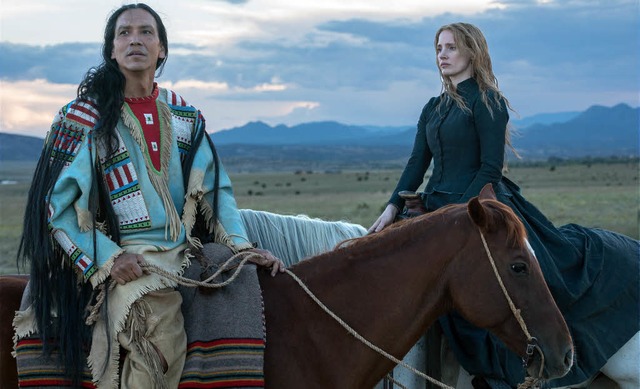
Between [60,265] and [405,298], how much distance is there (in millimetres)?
1685

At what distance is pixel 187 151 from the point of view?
14.2ft

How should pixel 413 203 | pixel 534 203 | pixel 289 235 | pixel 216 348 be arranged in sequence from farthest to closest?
pixel 534 203 < pixel 289 235 < pixel 413 203 < pixel 216 348

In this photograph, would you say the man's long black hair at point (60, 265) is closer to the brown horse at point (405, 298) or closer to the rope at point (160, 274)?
the rope at point (160, 274)

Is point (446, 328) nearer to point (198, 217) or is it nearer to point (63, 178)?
point (198, 217)

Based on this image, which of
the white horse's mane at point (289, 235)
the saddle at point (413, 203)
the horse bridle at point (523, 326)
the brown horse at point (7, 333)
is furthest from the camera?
the white horse's mane at point (289, 235)

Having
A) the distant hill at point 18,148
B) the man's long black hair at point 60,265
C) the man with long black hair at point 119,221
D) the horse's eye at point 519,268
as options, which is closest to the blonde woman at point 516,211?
the horse's eye at point 519,268

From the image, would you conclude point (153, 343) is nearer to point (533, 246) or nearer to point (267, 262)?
point (267, 262)

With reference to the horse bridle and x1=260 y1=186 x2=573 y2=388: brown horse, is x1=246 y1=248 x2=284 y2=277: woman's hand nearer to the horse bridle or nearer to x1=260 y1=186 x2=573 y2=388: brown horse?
x1=260 y1=186 x2=573 y2=388: brown horse

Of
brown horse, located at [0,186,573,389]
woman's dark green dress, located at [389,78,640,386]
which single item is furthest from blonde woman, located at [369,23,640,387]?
brown horse, located at [0,186,573,389]

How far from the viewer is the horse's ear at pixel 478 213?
3675 mm

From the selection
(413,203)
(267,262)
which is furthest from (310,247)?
(267,262)

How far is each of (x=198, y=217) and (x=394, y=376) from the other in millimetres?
1622

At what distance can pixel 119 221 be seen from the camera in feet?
13.0

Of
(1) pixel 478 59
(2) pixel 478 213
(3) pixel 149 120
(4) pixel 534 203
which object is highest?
(1) pixel 478 59
